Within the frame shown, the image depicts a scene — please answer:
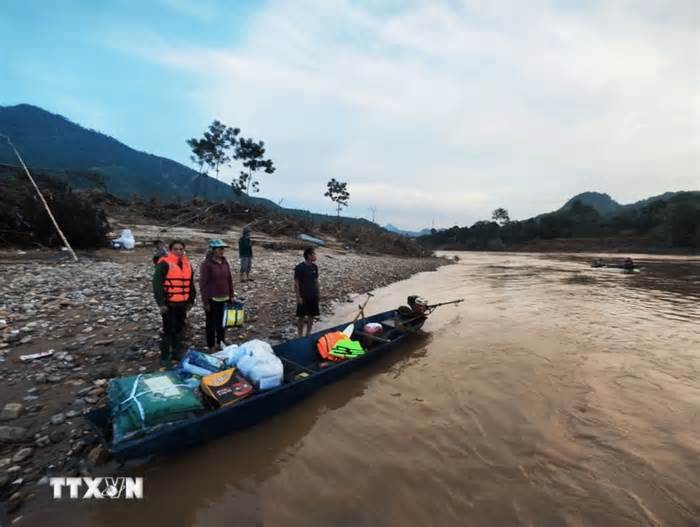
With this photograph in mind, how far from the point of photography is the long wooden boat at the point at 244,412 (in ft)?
12.0

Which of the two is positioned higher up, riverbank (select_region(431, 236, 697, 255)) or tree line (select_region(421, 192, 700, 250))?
tree line (select_region(421, 192, 700, 250))

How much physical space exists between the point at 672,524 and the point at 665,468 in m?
1.10

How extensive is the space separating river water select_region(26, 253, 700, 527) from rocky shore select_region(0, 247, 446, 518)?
0.72m

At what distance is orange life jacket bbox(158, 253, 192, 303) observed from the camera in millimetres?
5773

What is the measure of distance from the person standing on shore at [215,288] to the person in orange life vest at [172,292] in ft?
1.24

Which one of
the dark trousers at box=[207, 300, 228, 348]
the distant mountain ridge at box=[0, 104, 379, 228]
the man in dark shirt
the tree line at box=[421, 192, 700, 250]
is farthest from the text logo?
the distant mountain ridge at box=[0, 104, 379, 228]

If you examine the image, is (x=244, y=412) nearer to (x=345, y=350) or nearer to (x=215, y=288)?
(x=215, y=288)

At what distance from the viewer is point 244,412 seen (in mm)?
4578

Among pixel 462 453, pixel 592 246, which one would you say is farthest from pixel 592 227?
pixel 462 453

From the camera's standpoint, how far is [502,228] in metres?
103

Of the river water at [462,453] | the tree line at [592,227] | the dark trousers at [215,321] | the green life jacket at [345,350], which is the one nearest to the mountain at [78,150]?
the tree line at [592,227]

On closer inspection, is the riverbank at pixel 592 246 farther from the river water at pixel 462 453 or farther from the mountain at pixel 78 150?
the mountain at pixel 78 150

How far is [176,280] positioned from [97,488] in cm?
300

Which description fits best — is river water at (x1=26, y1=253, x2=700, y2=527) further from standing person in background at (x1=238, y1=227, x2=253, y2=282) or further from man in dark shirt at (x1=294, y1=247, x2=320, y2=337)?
standing person in background at (x1=238, y1=227, x2=253, y2=282)
